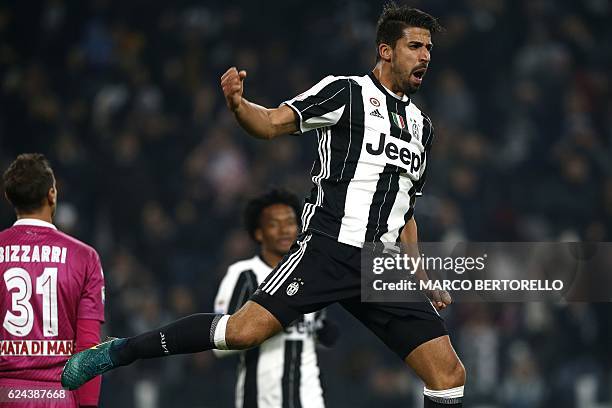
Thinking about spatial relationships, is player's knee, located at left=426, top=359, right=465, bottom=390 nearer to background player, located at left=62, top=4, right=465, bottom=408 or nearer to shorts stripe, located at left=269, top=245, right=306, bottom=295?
background player, located at left=62, top=4, right=465, bottom=408

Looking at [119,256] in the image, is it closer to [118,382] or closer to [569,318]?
[118,382]

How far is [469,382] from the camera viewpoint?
9273 millimetres

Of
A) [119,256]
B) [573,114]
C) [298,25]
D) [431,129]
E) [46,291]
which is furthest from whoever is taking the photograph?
[298,25]

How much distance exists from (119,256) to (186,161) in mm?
1441

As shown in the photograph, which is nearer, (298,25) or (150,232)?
(150,232)

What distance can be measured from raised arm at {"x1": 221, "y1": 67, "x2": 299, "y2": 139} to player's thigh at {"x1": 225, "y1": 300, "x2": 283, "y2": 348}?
0.74 m

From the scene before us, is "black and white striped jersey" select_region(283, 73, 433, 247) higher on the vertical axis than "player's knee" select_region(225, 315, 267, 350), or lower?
higher

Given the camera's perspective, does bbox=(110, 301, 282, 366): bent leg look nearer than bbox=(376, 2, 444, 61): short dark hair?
Yes

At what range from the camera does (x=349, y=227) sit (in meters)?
4.81

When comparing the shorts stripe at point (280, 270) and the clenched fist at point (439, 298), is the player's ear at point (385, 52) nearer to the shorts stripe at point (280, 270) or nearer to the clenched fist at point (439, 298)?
the shorts stripe at point (280, 270)

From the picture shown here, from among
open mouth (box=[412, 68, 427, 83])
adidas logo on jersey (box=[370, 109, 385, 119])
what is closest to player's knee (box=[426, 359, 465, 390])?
adidas logo on jersey (box=[370, 109, 385, 119])

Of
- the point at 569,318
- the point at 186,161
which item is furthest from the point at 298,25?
the point at 569,318

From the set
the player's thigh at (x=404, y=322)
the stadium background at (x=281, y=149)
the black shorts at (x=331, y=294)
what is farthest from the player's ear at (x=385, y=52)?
the stadium background at (x=281, y=149)

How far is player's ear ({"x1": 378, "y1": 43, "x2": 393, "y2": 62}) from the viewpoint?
5055 mm
